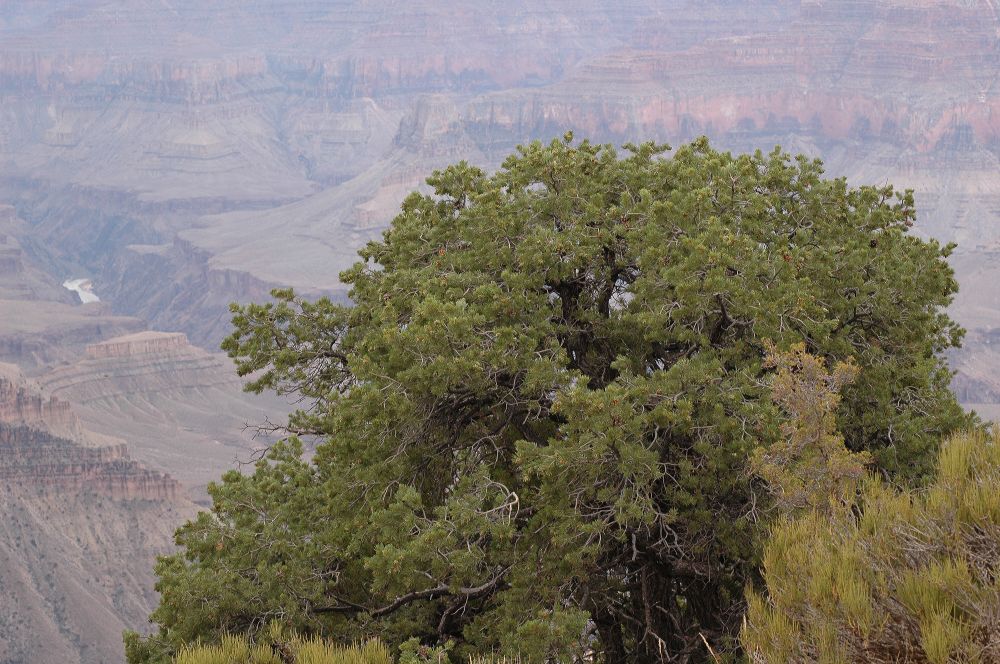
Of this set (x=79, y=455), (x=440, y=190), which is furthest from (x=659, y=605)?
(x=79, y=455)

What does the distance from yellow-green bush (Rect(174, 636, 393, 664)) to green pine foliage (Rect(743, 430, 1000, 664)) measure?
362 centimetres

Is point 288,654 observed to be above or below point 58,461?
above

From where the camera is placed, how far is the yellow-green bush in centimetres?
1159

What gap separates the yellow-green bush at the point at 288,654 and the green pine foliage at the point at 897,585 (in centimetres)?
362

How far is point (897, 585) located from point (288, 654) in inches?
230

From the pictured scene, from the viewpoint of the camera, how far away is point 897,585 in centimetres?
967

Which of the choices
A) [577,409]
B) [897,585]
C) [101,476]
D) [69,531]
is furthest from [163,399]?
[897,585]

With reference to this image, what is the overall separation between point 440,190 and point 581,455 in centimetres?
756

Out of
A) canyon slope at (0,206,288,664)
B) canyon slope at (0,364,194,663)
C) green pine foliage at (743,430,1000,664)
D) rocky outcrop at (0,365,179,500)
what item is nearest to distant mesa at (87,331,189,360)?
canyon slope at (0,206,288,664)

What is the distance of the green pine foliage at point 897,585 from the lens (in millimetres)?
9203

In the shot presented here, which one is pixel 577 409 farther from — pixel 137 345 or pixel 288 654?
pixel 137 345

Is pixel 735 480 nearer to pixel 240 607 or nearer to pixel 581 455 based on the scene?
pixel 581 455

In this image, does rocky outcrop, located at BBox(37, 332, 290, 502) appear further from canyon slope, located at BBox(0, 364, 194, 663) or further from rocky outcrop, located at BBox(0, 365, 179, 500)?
canyon slope, located at BBox(0, 364, 194, 663)

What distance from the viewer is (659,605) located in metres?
19.1
